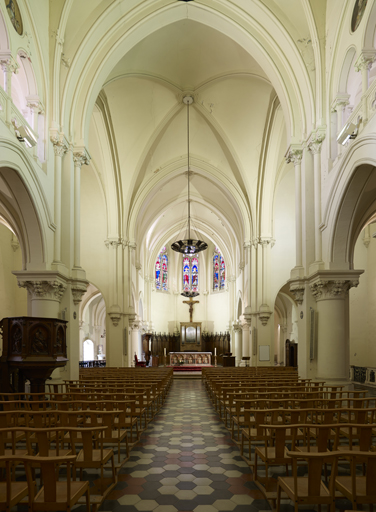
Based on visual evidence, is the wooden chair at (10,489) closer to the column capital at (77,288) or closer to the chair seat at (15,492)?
the chair seat at (15,492)

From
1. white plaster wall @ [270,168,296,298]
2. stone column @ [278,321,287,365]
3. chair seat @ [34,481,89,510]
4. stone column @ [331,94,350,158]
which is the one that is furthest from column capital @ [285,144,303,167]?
stone column @ [278,321,287,365]

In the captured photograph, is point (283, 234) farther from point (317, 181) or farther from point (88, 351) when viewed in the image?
point (88, 351)

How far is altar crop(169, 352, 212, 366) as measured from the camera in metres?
31.3

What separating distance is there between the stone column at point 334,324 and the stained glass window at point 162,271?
1175 inches

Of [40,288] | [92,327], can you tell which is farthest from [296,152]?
[92,327]

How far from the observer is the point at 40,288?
1116cm

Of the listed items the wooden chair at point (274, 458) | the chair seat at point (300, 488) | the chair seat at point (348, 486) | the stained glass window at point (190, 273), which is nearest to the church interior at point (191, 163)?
the wooden chair at point (274, 458)

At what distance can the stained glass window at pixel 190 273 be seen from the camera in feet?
141

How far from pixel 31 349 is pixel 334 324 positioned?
7.12 m

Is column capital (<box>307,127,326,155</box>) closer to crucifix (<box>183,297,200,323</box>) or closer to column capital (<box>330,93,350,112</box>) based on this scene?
column capital (<box>330,93,350,112</box>)

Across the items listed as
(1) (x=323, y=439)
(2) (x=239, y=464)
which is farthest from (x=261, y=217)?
(1) (x=323, y=439)

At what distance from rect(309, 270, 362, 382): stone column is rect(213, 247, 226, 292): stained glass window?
29.3 m

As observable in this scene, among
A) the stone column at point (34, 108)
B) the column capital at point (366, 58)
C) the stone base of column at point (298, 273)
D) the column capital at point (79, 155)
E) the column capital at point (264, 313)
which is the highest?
the column capital at point (366, 58)

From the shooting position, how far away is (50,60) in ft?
40.1
